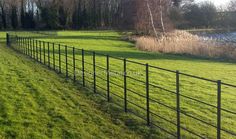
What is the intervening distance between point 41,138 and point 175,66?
11872 millimetres

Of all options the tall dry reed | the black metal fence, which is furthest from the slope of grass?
the tall dry reed

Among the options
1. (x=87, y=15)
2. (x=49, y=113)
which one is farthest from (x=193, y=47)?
(x=87, y=15)

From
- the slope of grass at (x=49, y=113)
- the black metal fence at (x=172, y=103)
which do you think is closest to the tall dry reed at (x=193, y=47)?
the black metal fence at (x=172, y=103)

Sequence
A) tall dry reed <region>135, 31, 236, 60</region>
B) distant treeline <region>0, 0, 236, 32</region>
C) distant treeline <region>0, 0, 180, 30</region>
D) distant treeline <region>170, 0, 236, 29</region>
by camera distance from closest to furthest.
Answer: tall dry reed <region>135, 31, 236, 60</region> → distant treeline <region>170, 0, 236, 29</region> → distant treeline <region>0, 0, 236, 32</region> → distant treeline <region>0, 0, 180, 30</region>

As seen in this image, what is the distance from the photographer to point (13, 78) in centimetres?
1172

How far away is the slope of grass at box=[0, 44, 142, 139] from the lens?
636 cm

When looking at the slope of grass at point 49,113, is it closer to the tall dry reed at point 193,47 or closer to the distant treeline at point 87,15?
the tall dry reed at point 193,47

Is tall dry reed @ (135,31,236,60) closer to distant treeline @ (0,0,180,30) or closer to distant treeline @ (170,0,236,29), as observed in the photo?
distant treeline @ (0,0,180,30)

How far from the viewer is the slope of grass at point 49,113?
250 inches

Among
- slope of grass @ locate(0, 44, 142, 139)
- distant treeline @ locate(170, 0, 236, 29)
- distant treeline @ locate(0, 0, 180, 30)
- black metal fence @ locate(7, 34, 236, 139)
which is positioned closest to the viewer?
black metal fence @ locate(7, 34, 236, 139)

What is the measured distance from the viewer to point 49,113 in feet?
24.8

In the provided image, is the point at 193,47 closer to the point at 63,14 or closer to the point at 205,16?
the point at 205,16

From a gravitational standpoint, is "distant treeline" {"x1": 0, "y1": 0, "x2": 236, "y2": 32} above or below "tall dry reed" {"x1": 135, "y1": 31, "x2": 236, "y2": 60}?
above

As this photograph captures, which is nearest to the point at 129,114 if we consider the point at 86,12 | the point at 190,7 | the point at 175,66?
the point at 175,66
